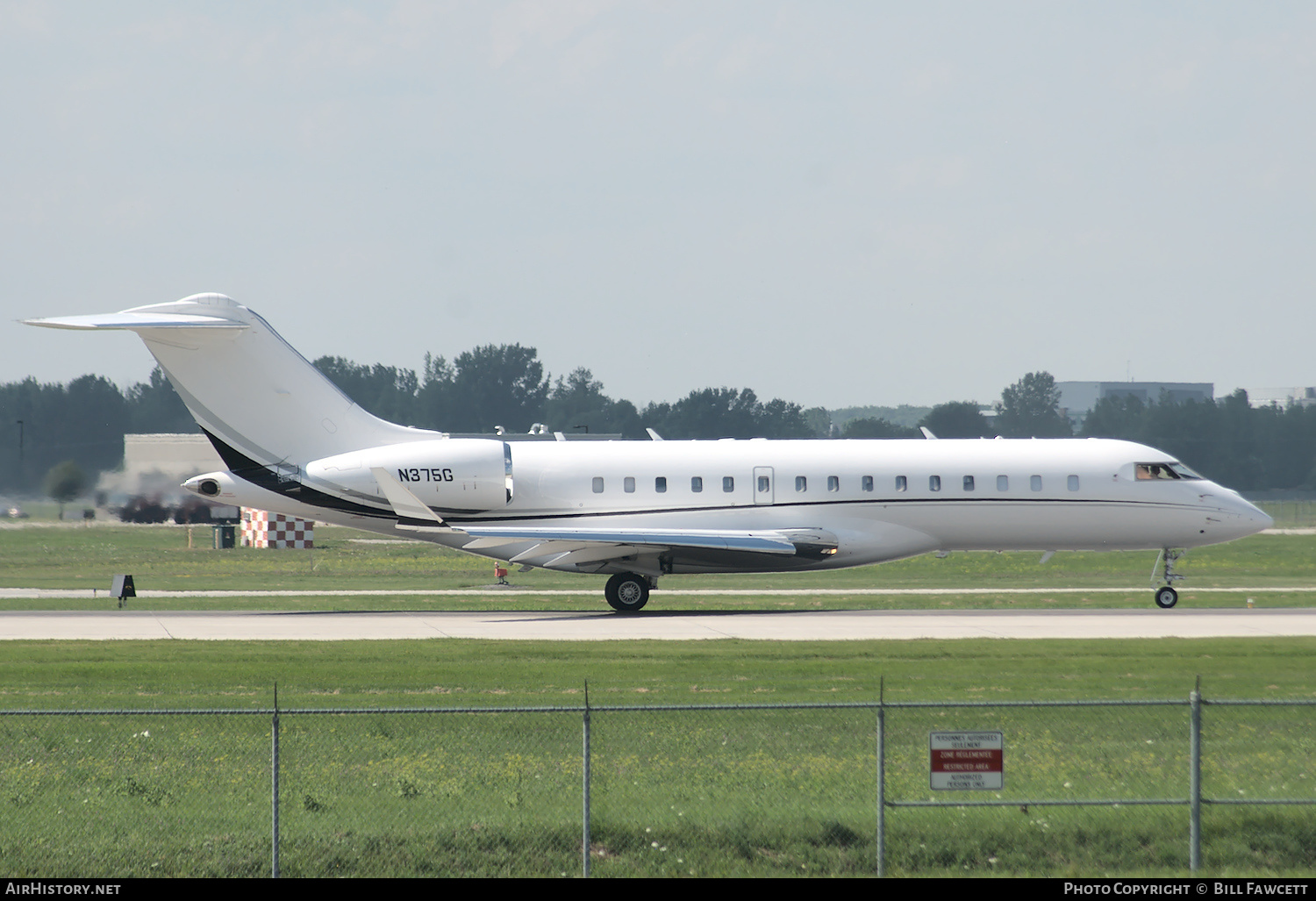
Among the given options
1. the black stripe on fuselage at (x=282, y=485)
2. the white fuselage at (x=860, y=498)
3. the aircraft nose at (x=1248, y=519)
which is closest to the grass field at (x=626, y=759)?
the black stripe on fuselage at (x=282, y=485)

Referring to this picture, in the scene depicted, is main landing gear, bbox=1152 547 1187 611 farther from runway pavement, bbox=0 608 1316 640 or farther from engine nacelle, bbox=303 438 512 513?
engine nacelle, bbox=303 438 512 513

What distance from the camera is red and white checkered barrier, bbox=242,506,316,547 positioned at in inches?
2591

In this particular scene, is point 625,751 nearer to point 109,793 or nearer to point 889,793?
point 889,793

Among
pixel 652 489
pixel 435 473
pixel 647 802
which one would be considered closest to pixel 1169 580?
pixel 652 489

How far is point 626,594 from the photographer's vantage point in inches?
1351

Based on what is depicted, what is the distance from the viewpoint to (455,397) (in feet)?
Answer: 472

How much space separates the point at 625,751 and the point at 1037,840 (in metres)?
5.03

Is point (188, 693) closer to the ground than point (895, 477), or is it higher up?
closer to the ground

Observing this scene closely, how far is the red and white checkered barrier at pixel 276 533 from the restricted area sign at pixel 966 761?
186 feet

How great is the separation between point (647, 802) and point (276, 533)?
55.0m

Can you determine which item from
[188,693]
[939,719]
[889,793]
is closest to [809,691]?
[939,719]

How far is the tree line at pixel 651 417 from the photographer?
8850 centimetres

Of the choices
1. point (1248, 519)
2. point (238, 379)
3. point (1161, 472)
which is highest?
point (238, 379)

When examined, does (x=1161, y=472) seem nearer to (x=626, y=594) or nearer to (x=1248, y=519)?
(x=1248, y=519)
